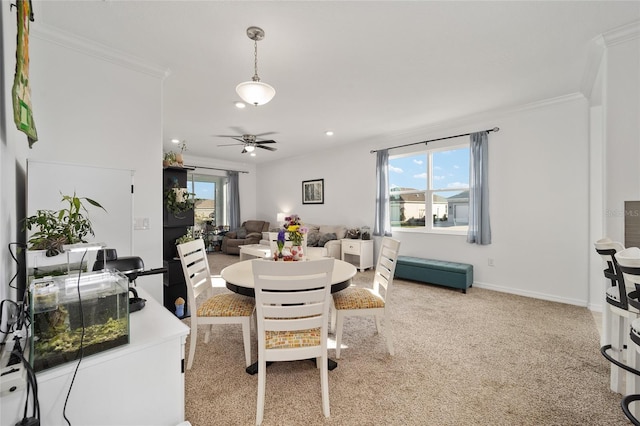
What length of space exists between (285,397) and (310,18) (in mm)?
2638

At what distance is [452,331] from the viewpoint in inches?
109

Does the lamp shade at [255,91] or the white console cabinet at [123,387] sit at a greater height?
the lamp shade at [255,91]

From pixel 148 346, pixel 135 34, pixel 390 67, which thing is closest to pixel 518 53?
pixel 390 67

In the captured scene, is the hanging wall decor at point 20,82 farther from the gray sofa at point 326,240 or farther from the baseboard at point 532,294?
the baseboard at point 532,294

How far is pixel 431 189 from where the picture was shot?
190 inches

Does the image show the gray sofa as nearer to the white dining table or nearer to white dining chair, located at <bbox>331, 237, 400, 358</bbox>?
white dining chair, located at <bbox>331, 237, 400, 358</bbox>

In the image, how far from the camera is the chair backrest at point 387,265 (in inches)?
91.0

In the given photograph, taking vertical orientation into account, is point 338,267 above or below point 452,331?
above

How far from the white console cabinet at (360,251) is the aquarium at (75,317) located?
178 inches

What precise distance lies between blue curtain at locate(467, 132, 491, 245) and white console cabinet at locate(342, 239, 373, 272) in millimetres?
1797

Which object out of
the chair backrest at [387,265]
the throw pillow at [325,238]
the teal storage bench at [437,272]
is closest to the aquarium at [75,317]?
the chair backrest at [387,265]

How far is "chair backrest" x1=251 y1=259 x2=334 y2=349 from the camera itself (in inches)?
59.4

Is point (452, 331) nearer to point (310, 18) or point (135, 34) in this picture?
point (310, 18)

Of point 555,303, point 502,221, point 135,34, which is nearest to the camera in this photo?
point 135,34
